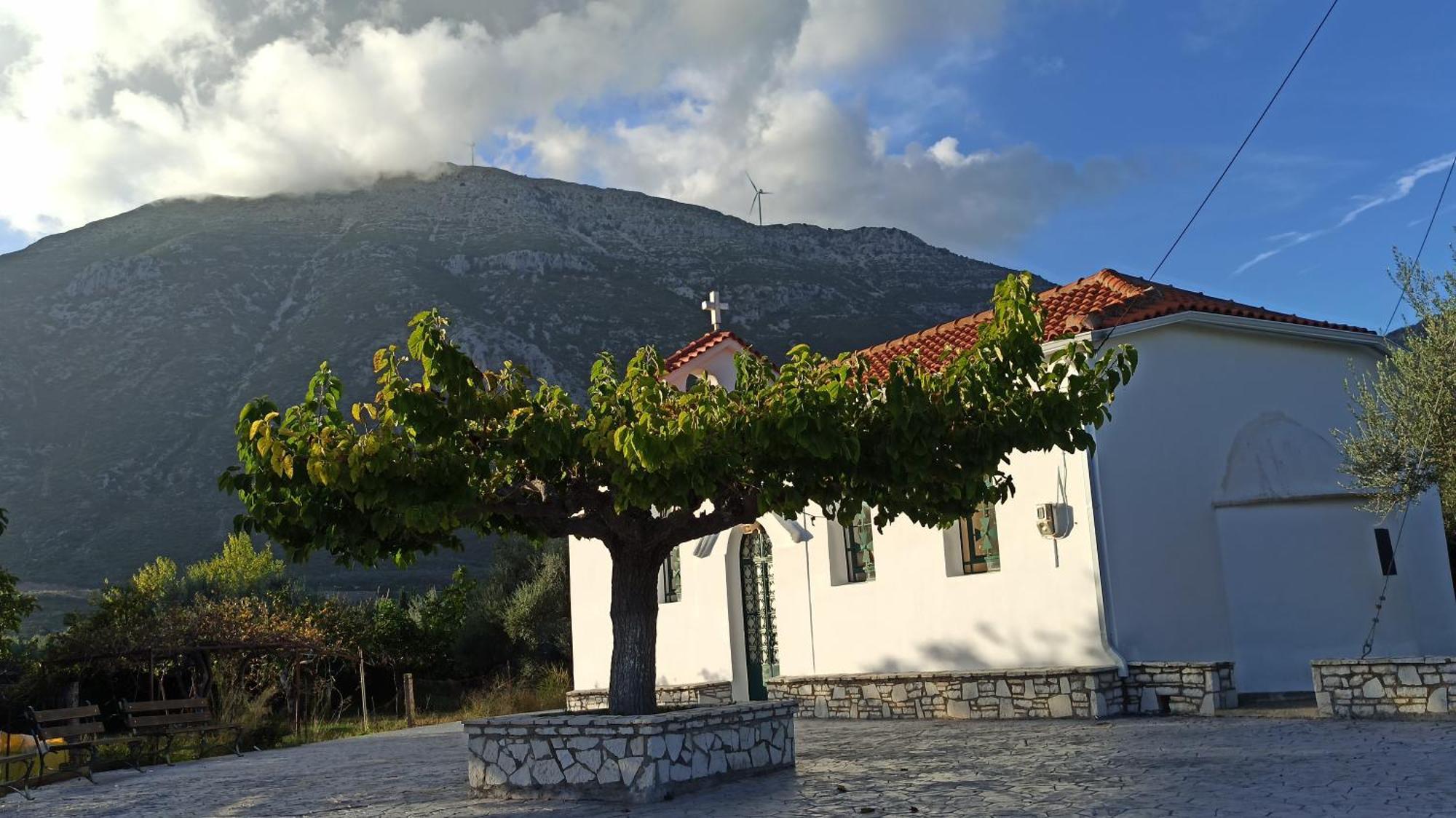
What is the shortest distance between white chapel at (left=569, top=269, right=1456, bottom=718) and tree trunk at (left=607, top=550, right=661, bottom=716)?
5.17m

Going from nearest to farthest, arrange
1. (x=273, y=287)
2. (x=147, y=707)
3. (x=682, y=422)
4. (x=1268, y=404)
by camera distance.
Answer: (x=682, y=422)
(x=147, y=707)
(x=1268, y=404)
(x=273, y=287)

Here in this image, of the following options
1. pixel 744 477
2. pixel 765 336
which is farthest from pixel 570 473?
pixel 765 336

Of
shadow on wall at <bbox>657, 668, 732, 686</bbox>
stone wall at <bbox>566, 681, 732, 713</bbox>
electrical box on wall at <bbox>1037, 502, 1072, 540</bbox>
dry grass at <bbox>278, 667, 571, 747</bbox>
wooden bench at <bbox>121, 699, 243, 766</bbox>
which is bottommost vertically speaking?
dry grass at <bbox>278, 667, 571, 747</bbox>

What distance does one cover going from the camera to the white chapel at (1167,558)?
13.8 m

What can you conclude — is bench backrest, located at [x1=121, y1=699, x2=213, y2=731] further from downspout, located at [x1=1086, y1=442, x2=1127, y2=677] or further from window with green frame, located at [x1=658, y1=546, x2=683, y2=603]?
downspout, located at [x1=1086, y1=442, x2=1127, y2=677]

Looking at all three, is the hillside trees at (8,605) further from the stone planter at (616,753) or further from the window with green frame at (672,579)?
the stone planter at (616,753)

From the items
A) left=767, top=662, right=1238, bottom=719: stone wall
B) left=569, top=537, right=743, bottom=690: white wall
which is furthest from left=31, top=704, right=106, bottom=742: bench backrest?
left=767, top=662, right=1238, bottom=719: stone wall

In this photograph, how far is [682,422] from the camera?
27.0 ft

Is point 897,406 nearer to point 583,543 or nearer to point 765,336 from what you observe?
point 583,543

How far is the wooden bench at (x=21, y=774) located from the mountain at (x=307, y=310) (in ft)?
112

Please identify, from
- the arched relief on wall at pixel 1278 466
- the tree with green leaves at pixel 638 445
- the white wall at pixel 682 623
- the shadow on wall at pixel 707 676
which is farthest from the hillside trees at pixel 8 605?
the arched relief on wall at pixel 1278 466

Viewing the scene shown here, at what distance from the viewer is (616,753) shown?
9.08 m

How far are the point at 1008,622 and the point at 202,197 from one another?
329 ft

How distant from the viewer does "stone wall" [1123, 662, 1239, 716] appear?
503 inches
